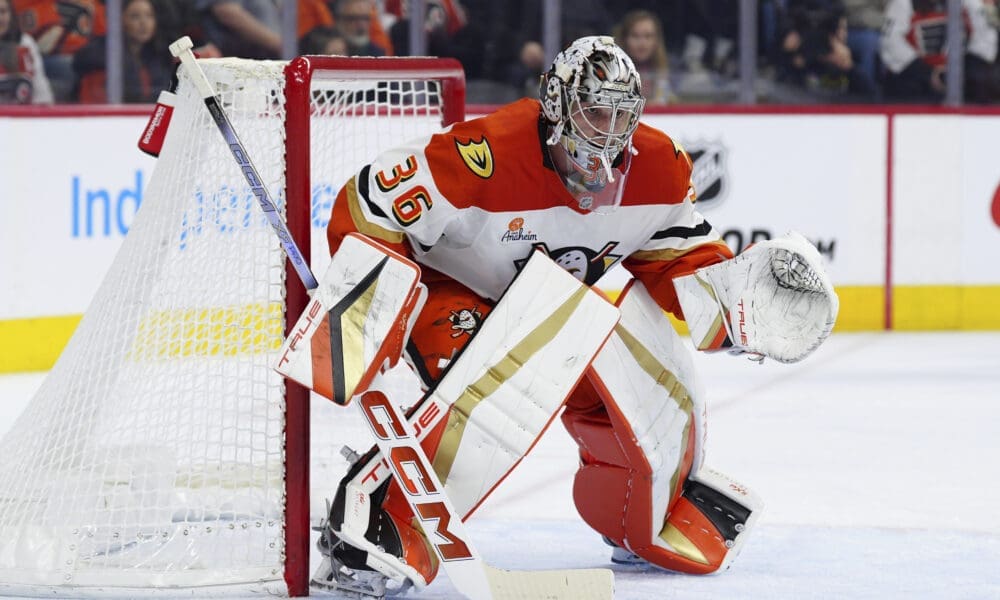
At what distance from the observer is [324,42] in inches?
229

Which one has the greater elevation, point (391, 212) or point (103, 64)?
point (103, 64)

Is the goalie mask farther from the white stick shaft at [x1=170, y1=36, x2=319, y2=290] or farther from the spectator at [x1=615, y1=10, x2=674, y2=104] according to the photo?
the spectator at [x1=615, y1=10, x2=674, y2=104]

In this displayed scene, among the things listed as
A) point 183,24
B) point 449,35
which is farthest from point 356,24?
point 183,24

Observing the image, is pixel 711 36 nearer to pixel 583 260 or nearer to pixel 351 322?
pixel 583 260

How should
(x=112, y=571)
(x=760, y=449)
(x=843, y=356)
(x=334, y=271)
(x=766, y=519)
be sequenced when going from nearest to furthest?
(x=334, y=271), (x=112, y=571), (x=766, y=519), (x=760, y=449), (x=843, y=356)

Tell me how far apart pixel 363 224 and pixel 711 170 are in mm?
3707

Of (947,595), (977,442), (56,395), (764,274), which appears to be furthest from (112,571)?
(977,442)

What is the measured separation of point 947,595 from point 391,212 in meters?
1.04

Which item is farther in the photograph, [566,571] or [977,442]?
[977,442]

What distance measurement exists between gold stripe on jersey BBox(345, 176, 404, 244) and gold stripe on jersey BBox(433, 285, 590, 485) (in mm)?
234

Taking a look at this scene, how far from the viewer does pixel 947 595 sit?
8.24 ft

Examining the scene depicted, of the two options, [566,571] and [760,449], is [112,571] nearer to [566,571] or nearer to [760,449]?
[566,571]

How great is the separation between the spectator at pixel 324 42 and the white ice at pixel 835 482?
1644 mm

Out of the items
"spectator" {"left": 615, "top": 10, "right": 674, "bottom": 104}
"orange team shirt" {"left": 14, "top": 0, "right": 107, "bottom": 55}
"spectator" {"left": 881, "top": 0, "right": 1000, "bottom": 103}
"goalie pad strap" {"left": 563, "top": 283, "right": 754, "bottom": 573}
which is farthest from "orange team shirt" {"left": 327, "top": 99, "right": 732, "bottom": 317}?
"spectator" {"left": 881, "top": 0, "right": 1000, "bottom": 103}
